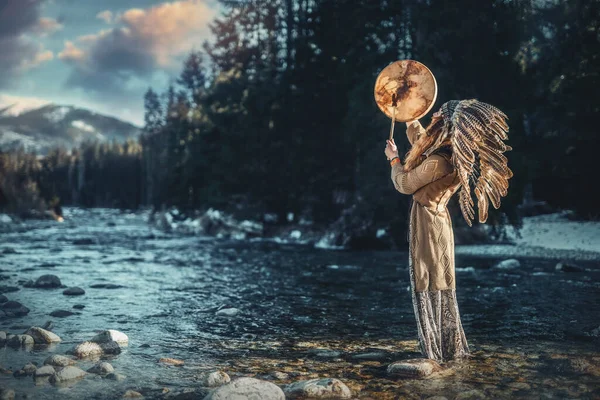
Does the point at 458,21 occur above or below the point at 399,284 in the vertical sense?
above

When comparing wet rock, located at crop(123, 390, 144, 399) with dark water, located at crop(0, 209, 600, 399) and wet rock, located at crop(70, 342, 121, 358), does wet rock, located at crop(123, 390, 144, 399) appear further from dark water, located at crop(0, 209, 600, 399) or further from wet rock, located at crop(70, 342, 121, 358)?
wet rock, located at crop(70, 342, 121, 358)

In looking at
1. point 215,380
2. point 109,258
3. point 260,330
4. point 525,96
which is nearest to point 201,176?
point 109,258

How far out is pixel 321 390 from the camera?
3982mm

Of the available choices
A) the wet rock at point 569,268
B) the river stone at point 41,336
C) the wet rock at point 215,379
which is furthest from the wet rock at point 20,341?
the wet rock at point 569,268

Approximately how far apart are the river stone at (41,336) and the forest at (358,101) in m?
15.6

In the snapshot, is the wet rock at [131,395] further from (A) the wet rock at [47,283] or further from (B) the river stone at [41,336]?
(A) the wet rock at [47,283]

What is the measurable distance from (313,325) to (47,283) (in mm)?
6332

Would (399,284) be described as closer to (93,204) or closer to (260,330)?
(260,330)

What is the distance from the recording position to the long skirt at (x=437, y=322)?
4930 mm

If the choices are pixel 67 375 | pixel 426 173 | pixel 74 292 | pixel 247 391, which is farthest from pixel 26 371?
pixel 74 292

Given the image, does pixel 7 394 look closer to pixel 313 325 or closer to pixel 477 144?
pixel 313 325

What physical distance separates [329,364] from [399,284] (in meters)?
6.44

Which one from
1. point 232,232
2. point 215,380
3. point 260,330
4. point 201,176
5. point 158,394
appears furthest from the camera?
point 201,176

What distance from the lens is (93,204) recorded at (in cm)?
12156
